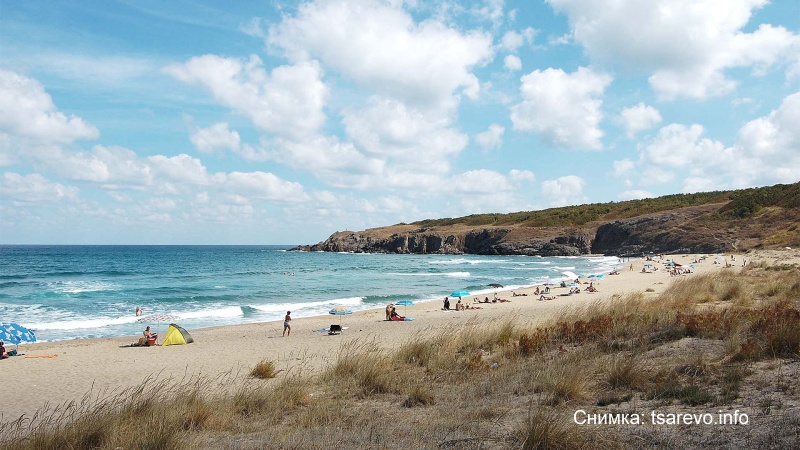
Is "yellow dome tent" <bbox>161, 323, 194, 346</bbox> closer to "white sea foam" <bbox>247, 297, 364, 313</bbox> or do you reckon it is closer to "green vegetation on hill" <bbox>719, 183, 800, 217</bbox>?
"white sea foam" <bbox>247, 297, 364, 313</bbox>

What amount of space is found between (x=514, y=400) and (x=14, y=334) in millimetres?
18930

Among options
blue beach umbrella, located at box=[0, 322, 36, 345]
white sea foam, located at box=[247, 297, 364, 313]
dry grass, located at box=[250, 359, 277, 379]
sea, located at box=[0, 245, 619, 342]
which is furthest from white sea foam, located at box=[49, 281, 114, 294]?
dry grass, located at box=[250, 359, 277, 379]

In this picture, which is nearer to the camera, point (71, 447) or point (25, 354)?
point (71, 447)

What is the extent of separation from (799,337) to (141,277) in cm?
5923

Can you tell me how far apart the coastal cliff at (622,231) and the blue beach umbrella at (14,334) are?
62.3m

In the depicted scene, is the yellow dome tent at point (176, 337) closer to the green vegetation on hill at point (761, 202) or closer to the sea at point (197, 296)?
the sea at point (197, 296)

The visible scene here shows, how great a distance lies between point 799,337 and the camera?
20.4ft

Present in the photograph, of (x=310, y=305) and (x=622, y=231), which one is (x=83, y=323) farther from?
(x=622, y=231)

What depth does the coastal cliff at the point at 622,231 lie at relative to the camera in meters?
63.2

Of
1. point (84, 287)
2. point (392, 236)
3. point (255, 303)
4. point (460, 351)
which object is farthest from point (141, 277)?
point (392, 236)

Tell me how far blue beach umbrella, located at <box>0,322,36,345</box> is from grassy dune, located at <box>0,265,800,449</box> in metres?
11.5

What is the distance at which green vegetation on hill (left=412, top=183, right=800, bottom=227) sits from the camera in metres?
68.3

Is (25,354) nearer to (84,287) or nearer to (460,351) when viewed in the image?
(460,351)

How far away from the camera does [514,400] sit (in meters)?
5.77
